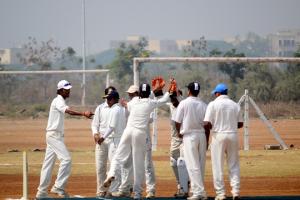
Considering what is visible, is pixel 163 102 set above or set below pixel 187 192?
above

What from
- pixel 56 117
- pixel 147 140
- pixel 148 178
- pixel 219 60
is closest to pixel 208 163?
pixel 219 60

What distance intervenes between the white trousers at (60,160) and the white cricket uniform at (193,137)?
225 cm

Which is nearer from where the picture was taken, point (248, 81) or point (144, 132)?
point (144, 132)

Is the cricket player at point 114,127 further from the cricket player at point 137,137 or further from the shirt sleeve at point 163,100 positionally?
the shirt sleeve at point 163,100

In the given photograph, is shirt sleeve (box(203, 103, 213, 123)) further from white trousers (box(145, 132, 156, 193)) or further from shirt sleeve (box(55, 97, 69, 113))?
shirt sleeve (box(55, 97, 69, 113))

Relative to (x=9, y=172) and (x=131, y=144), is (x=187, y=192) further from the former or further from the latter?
(x=9, y=172)

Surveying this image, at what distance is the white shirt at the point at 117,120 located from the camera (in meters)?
20.5

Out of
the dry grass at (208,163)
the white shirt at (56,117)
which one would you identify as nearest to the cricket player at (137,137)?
the white shirt at (56,117)

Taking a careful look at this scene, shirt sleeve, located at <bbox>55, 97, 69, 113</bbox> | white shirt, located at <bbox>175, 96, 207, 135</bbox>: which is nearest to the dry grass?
shirt sleeve, located at <bbox>55, 97, 69, 113</bbox>

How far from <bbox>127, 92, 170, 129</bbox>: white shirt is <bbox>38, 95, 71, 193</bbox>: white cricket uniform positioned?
1.27 meters

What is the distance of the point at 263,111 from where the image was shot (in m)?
34.8

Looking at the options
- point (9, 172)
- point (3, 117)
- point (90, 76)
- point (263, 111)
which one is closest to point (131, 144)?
point (9, 172)

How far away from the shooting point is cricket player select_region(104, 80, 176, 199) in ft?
64.1

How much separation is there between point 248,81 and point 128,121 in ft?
55.6
